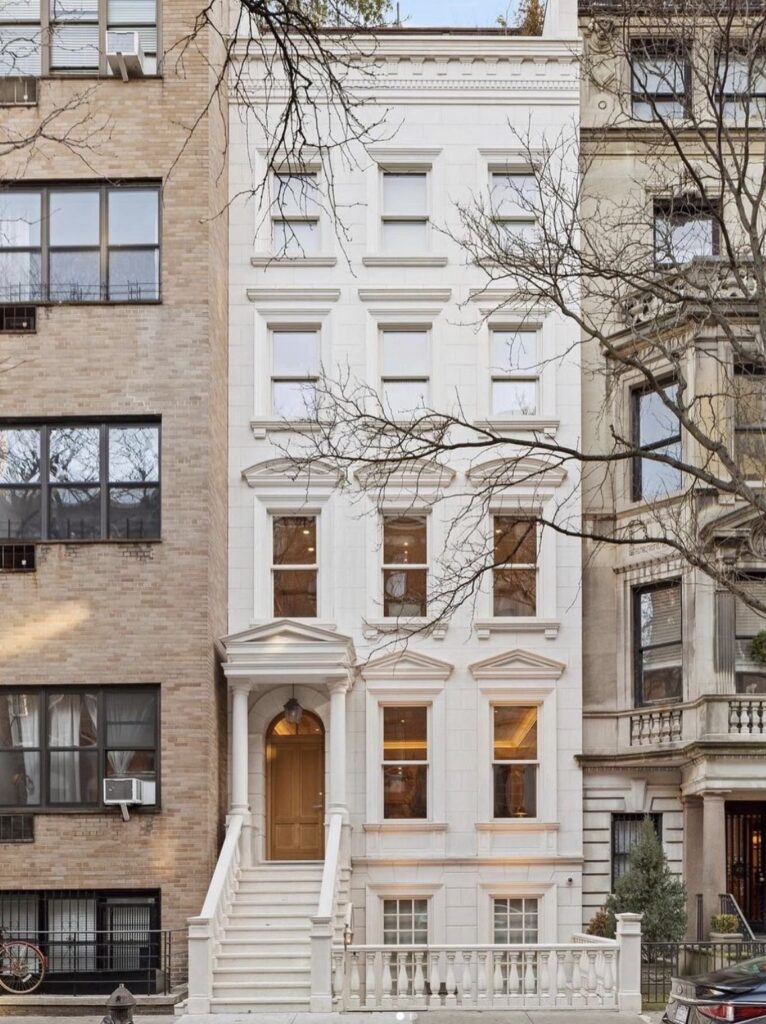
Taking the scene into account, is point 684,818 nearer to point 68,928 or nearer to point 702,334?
point 702,334

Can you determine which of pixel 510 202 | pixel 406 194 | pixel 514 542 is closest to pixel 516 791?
pixel 514 542

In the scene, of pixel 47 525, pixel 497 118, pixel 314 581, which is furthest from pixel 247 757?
pixel 497 118

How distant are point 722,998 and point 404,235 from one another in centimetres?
1514

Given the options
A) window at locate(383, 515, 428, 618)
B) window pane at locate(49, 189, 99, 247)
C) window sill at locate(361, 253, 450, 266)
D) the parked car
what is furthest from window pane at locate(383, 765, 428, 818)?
the parked car

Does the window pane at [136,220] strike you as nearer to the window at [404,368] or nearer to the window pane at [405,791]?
the window at [404,368]

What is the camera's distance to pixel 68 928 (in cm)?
2050

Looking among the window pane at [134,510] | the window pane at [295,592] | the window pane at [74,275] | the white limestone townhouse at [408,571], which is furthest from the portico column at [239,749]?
the window pane at [74,275]

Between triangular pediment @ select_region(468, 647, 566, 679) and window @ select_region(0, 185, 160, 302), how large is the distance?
25.8ft

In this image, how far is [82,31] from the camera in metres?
22.3

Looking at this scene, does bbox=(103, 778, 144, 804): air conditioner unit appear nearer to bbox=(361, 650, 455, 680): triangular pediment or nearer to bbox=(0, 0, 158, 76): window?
bbox=(361, 650, 455, 680): triangular pediment

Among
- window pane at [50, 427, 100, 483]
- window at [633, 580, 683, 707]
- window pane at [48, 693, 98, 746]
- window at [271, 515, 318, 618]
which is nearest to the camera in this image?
window pane at [48, 693, 98, 746]

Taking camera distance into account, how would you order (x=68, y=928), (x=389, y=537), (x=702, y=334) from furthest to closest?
(x=389, y=537)
(x=702, y=334)
(x=68, y=928)

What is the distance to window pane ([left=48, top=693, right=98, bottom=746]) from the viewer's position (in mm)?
21156

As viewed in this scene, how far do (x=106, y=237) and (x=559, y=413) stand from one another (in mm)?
7803
